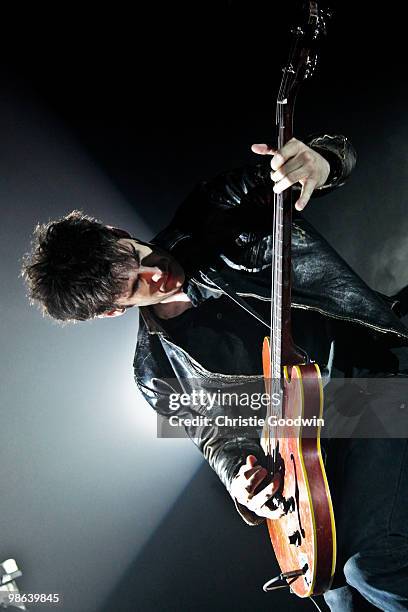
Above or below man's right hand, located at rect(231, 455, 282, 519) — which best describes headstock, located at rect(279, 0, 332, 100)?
above

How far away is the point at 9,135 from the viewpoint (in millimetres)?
2381

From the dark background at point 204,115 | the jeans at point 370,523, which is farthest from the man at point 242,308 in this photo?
the dark background at point 204,115

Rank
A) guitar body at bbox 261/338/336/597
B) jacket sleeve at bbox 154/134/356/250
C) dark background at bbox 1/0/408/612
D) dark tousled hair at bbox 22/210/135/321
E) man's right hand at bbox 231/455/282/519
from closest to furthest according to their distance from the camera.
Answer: guitar body at bbox 261/338/336/597 → man's right hand at bbox 231/455/282/519 → dark tousled hair at bbox 22/210/135/321 → jacket sleeve at bbox 154/134/356/250 → dark background at bbox 1/0/408/612

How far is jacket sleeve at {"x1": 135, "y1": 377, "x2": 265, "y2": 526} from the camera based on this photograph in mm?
1972

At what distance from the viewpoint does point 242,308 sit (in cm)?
206

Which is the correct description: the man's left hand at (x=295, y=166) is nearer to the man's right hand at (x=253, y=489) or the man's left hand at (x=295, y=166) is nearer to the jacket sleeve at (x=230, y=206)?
the jacket sleeve at (x=230, y=206)

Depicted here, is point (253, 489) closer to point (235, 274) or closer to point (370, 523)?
point (370, 523)

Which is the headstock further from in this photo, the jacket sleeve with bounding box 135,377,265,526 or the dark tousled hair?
the jacket sleeve with bounding box 135,377,265,526

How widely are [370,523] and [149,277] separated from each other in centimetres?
103

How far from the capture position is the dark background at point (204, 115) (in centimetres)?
241

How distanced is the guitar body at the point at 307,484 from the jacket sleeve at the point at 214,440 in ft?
1.08

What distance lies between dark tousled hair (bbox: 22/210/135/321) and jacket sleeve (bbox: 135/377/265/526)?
473 mm

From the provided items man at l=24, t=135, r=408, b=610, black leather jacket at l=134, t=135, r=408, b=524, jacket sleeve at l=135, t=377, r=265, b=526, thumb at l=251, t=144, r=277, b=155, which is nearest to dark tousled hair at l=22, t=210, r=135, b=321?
man at l=24, t=135, r=408, b=610

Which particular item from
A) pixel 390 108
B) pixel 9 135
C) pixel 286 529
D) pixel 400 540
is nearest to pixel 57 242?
pixel 9 135
